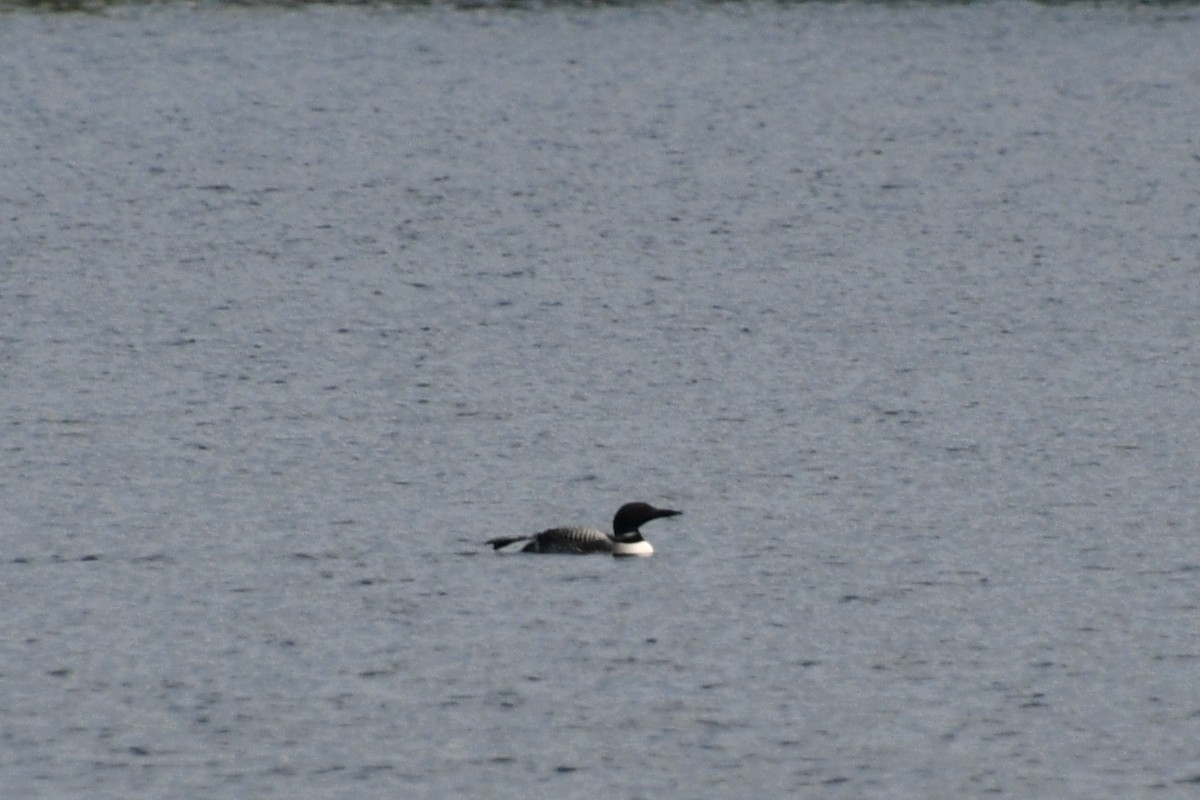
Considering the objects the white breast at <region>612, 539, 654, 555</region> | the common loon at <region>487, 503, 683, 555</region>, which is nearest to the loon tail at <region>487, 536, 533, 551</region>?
the common loon at <region>487, 503, 683, 555</region>

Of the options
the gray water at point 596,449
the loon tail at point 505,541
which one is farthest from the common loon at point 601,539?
the gray water at point 596,449

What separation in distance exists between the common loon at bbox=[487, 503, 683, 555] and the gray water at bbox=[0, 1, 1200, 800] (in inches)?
9.7

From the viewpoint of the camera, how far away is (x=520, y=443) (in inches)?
1379

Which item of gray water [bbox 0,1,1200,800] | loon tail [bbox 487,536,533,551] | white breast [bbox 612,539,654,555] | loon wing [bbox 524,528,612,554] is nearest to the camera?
gray water [bbox 0,1,1200,800]

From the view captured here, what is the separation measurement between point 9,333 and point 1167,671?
23461 mm

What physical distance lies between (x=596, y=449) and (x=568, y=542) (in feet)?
19.2

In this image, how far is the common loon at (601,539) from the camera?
29.1 m

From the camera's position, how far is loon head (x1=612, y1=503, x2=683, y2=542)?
96.5 ft

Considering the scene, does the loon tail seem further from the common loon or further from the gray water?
the gray water

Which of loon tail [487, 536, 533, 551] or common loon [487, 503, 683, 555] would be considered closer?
loon tail [487, 536, 533, 551]

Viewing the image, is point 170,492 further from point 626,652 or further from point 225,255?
point 225,255

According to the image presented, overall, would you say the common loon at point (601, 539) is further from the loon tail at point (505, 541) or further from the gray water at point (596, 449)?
the gray water at point (596, 449)

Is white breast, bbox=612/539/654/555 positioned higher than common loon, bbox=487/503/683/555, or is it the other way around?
common loon, bbox=487/503/683/555

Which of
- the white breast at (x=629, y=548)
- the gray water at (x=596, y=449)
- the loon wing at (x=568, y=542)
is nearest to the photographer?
the gray water at (x=596, y=449)
